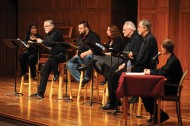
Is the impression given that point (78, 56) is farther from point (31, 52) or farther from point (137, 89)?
point (137, 89)

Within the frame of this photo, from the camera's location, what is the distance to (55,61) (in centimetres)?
934

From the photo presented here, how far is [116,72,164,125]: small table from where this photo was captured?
6.63 metres

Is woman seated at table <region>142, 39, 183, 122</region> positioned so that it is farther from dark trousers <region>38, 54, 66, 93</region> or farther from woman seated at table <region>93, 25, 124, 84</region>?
dark trousers <region>38, 54, 66, 93</region>

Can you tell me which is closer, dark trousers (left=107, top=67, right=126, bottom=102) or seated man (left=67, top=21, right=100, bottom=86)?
dark trousers (left=107, top=67, right=126, bottom=102)

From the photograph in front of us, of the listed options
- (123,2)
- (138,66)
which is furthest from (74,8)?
(138,66)

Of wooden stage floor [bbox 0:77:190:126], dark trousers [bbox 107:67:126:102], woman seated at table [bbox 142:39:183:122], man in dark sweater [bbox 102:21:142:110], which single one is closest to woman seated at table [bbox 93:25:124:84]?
man in dark sweater [bbox 102:21:142:110]

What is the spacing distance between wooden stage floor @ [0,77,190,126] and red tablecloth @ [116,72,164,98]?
1.80 ft

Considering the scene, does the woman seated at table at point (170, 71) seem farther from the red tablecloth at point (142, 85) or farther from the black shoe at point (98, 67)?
the black shoe at point (98, 67)

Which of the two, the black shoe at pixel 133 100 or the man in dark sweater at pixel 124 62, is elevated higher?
the man in dark sweater at pixel 124 62

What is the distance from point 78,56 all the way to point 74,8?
412 centimetres

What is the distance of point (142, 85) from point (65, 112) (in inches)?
71.0

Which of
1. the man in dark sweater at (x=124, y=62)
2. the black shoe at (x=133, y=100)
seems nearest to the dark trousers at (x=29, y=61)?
the man in dark sweater at (x=124, y=62)

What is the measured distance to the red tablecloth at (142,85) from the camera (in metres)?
6.63

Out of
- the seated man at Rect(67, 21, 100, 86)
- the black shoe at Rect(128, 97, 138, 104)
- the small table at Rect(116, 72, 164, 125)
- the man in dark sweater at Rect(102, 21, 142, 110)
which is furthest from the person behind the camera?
the seated man at Rect(67, 21, 100, 86)
